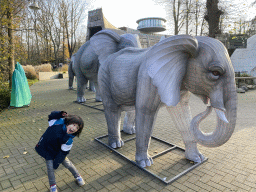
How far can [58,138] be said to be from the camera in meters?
2.22

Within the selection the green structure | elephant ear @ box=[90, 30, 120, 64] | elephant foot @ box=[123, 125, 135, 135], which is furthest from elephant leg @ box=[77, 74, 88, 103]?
elephant ear @ box=[90, 30, 120, 64]

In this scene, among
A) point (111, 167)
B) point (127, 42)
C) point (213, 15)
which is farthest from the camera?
point (213, 15)

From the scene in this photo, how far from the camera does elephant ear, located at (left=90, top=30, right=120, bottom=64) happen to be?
3443 millimetres

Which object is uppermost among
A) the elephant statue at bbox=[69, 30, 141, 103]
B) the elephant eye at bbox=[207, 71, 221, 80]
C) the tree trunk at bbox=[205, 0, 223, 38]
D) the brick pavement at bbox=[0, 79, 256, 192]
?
the tree trunk at bbox=[205, 0, 223, 38]

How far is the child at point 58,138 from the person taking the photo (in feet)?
7.22

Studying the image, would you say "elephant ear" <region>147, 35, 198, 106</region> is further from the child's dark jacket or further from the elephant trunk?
the child's dark jacket

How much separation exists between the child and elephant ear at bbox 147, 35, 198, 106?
1023 mm

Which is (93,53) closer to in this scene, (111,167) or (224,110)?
(111,167)

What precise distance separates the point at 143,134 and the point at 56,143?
3.72ft

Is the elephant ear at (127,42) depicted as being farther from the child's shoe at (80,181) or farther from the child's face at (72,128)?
the child's shoe at (80,181)

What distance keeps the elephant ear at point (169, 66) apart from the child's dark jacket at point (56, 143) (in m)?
1.17

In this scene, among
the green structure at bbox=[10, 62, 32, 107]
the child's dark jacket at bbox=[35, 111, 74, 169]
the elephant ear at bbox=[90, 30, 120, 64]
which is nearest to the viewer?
the child's dark jacket at bbox=[35, 111, 74, 169]

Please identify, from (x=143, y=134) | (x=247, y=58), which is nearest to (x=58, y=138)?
(x=143, y=134)

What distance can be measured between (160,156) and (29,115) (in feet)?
15.8
